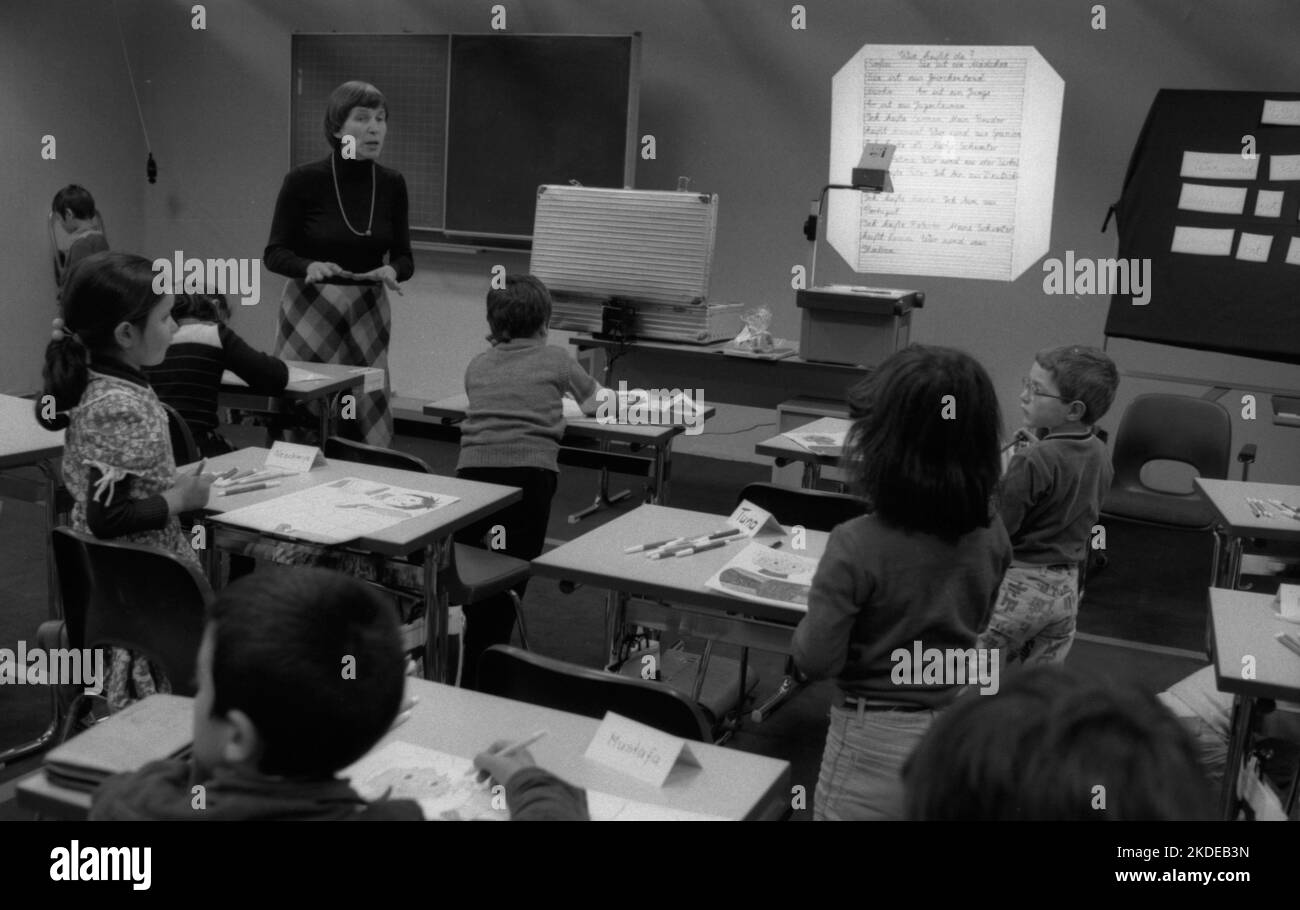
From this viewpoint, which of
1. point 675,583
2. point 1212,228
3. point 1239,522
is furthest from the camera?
point 1212,228

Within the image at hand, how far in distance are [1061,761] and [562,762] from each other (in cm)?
92

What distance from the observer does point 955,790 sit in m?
0.83

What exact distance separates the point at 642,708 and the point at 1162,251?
13.9 feet

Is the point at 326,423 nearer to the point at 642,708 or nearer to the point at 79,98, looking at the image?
the point at 642,708

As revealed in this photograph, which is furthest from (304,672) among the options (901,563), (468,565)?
(468,565)

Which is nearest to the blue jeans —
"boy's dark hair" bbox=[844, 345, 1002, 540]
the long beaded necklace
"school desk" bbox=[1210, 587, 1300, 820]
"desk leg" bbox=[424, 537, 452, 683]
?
"boy's dark hair" bbox=[844, 345, 1002, 540]

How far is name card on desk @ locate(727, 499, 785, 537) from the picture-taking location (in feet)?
9.00

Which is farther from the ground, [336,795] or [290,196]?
[290,196]

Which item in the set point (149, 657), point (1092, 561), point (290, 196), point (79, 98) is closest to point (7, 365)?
point (79, 98)

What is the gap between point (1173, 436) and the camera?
466 cm

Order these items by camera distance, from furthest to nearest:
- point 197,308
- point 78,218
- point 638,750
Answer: point 78,218 < point 197,308 < point 638,750

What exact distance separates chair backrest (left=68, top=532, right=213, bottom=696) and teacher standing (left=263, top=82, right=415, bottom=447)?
1.98 metres

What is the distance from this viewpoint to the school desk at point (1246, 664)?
200 cm

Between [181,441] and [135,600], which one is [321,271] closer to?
[181,441]
